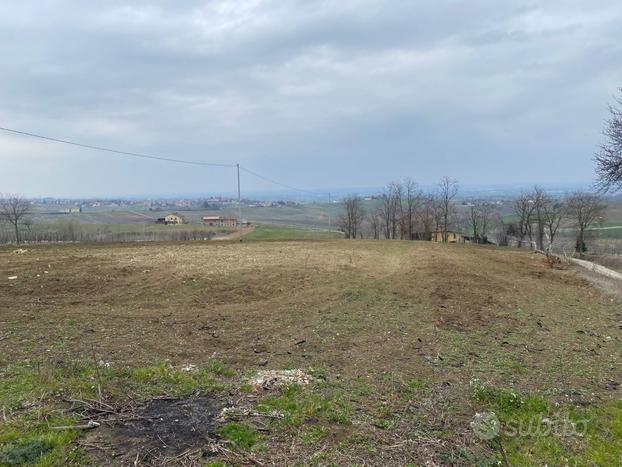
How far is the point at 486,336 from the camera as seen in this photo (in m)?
6.98

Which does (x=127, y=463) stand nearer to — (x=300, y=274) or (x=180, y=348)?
(x=180, y=348)

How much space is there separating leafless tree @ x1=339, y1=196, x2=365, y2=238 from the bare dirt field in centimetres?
2450

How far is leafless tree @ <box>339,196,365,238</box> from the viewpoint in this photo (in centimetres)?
3662

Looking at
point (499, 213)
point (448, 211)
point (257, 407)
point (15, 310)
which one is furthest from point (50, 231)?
point (499, 213)

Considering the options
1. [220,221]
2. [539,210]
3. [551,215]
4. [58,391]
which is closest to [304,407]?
[58,391]

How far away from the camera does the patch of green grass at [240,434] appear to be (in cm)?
350

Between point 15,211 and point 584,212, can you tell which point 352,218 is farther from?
point 15,211

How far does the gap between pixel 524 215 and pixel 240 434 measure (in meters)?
33.1

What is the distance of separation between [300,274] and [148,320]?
Result: 4.93m

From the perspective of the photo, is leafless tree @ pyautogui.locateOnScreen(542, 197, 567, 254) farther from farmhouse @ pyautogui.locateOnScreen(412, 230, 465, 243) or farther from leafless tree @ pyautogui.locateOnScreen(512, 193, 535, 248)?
farmhouse @ pyautogui.locateOnScreen(412, 230, 465, 243)

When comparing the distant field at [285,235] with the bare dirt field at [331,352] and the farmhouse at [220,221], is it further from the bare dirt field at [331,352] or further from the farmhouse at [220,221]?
the bare dirt field at [331,352]

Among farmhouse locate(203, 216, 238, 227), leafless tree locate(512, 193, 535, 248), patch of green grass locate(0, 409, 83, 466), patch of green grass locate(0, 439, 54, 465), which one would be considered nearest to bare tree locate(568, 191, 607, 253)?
leafless tree locate(512, 193, 535, 248)

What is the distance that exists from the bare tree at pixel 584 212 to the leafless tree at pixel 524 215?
2692 millimetres

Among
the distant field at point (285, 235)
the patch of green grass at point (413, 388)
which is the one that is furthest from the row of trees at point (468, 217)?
the patch of green grass at point (413, 388)
